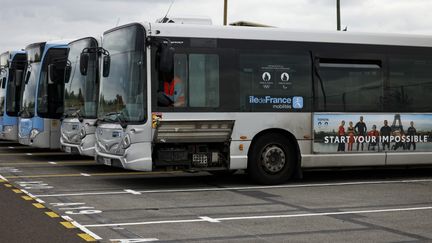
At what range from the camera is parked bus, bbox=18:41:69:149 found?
747 inches

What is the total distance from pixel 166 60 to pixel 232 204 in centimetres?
287

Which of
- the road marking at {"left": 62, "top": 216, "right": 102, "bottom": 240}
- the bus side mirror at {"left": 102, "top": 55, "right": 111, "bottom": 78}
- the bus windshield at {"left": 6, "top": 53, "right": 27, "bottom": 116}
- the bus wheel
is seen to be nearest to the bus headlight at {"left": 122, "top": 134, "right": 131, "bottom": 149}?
the bus side mirror at {"left": 102, "top": 55, "right": 111, "bottom": 78}

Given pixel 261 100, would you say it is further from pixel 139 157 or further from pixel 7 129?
pixel 7 129

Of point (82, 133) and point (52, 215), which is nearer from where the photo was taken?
point (52, 215)

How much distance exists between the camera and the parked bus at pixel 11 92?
22.6m

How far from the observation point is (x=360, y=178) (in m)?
15.3

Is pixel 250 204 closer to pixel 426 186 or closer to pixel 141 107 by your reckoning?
pixel 141 107

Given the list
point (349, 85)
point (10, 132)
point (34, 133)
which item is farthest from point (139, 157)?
point (10, 132)

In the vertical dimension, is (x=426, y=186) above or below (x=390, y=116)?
below

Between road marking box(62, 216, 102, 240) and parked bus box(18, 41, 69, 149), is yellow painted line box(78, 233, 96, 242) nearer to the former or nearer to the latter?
road marking box(62, 216, 102, 240)

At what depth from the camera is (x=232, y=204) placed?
36.2 ft

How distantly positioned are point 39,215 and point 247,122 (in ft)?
15.7

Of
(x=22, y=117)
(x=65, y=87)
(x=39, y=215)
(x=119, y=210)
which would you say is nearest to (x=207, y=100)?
(x=119, y=210)

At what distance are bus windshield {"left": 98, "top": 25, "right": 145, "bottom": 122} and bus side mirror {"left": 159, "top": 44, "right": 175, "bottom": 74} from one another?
468 mm
